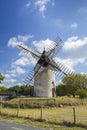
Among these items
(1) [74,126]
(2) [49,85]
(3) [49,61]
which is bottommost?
(1) [74,126]

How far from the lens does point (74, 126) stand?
20.5 m

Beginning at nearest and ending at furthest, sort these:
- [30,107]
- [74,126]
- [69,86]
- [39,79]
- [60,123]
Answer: [74,126] → [60,123] → [30,107] → [39,79] → [69,86]

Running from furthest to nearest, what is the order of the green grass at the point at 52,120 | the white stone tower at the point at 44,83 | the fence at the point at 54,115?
the white stone tower at the point at 44,83 → the fence at the point at 54,115 → the green grass at the point at 52,120

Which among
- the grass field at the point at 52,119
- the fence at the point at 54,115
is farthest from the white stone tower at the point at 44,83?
the grass field at the point at 52,119

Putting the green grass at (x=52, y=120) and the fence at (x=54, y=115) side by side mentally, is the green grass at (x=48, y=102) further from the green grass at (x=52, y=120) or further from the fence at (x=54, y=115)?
the green grass at (x=52, y=120)

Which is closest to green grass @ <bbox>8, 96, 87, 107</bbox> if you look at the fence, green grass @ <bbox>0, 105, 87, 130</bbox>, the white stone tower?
the fence

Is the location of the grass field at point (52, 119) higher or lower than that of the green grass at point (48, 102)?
lower

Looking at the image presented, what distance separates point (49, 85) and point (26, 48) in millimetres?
9055

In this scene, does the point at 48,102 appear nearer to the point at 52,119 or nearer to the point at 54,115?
the point at 54,115

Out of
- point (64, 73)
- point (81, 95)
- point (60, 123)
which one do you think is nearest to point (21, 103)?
point (64, 73)

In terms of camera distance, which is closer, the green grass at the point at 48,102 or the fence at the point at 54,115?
the fence at the point at 54,115

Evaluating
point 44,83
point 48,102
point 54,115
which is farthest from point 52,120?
point 44,83

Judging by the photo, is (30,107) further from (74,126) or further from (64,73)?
(74,126)

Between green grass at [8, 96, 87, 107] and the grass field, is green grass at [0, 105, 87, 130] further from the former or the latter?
green grass at [8, 96, 87, 107]
